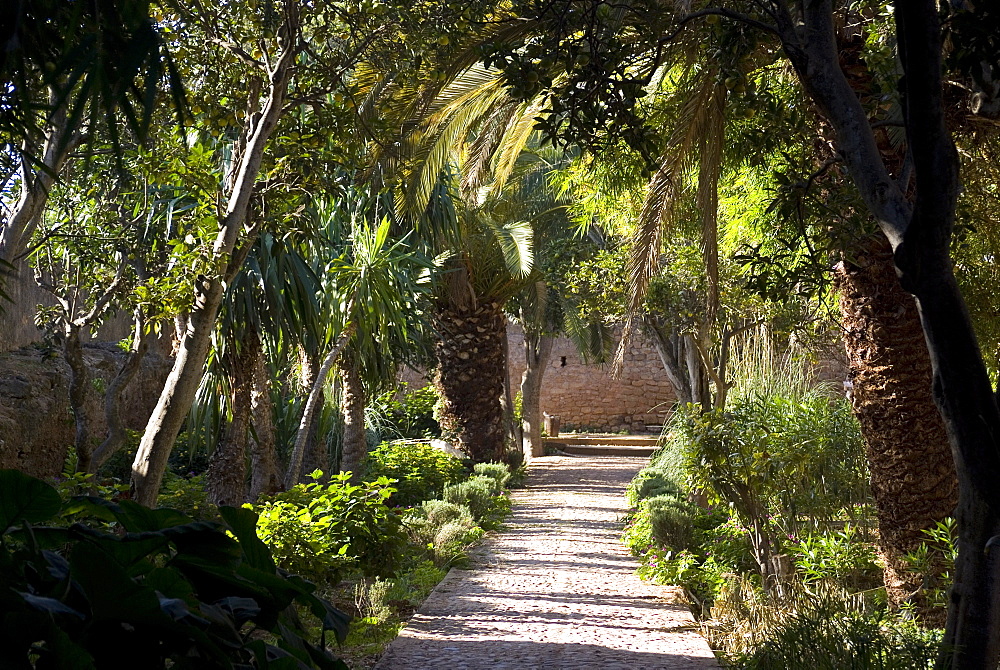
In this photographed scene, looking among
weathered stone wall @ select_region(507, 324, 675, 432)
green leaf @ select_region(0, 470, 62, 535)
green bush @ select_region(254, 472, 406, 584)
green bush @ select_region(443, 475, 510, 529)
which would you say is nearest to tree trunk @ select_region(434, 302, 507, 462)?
green bush @ select_region(443, 475, 510, 529)

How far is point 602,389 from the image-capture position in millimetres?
22766

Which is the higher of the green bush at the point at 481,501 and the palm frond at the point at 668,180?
the palm frond at the point at 668,180

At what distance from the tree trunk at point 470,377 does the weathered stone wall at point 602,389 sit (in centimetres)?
852

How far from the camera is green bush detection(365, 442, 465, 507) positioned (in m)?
10.2

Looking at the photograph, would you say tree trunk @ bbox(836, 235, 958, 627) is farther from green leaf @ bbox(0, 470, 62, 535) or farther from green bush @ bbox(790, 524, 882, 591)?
green leaf @ bbox(0, 470, 62, 535)

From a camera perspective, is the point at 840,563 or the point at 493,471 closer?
the point at 840,563

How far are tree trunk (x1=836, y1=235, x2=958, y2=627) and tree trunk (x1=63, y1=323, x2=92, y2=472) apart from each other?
4946 mm

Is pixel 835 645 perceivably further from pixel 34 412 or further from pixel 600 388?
pixel 600 388

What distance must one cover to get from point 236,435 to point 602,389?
16.0m

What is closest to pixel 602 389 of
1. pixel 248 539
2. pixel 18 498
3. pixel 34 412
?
pixel 34 412

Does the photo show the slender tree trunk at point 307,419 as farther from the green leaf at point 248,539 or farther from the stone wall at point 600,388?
the stone wall at point 600,388

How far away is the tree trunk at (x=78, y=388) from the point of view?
5.80 m

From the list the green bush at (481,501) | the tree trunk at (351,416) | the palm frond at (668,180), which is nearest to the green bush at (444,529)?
the green bush at (481,501)

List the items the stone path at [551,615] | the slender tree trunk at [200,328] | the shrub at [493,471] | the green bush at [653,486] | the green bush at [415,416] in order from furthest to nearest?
the green bush at [415,416], the shrub at [493,471], the green bush at [653,486], the stone path at [551,615], the slender tree trunk at [200,328]
